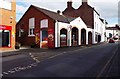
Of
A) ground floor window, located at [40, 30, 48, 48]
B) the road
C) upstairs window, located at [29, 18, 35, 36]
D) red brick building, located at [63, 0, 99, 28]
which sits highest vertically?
red brick building, located at [63, 0, 99, 28]

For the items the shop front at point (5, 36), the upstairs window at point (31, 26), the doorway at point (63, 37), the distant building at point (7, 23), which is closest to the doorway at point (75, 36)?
the doorway at point (63, 37)

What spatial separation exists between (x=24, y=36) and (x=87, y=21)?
2594 centimetres

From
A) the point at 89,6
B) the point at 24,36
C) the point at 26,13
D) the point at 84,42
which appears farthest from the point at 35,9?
the point at 89,6

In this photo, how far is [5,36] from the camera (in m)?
31.2

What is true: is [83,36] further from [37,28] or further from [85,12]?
[37,28]

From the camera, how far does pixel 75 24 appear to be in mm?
49344

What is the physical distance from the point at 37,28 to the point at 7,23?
11330 millimetres

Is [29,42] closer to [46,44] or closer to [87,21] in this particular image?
[46,44]

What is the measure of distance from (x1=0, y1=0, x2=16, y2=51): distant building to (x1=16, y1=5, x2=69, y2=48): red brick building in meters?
8.89

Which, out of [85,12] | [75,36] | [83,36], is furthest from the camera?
[85,12]

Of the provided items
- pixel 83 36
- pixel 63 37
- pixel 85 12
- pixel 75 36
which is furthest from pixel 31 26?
pixel 85 12

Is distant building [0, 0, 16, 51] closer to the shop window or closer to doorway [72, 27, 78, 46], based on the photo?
the shop window

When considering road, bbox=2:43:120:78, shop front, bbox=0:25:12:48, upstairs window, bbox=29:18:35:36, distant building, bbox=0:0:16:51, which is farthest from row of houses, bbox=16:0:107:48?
road, bbox=2:43:120:78

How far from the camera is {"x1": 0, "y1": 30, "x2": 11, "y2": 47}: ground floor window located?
99.3 ft
